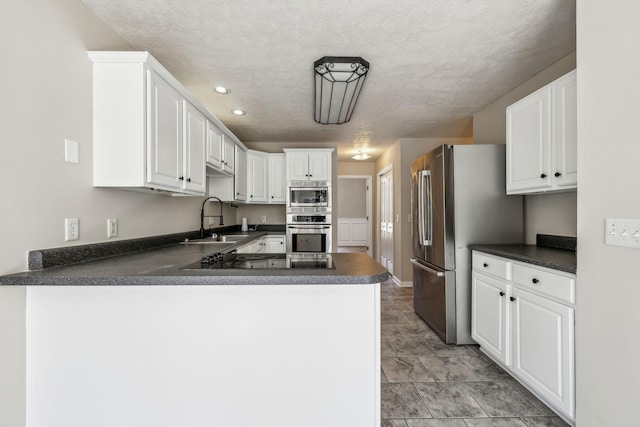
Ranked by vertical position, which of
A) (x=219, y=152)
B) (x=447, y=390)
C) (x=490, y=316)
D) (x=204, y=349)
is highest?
(x=219, y=152)

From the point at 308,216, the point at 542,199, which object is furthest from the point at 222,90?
the point at 542,199

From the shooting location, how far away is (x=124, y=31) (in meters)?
1.94

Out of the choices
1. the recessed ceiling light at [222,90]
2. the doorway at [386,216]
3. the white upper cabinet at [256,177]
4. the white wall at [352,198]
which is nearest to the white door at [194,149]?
the recessed ceiling light at [222,90]

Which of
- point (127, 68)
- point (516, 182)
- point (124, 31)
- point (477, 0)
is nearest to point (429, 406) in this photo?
point (516, 182)

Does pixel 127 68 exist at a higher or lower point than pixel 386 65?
lower

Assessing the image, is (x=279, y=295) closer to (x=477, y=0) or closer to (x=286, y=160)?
(x=477, y=0)

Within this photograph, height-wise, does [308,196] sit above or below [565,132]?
below

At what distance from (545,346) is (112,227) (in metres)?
2.76

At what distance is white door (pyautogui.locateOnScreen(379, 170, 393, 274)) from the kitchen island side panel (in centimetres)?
423

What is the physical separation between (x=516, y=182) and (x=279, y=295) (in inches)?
84.2

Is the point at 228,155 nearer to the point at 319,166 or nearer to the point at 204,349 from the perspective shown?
the point at 319,166

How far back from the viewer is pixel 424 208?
311cm

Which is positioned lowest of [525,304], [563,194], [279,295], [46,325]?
Answer: [525,304]

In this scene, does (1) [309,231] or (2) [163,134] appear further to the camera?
(1) [309,231]
